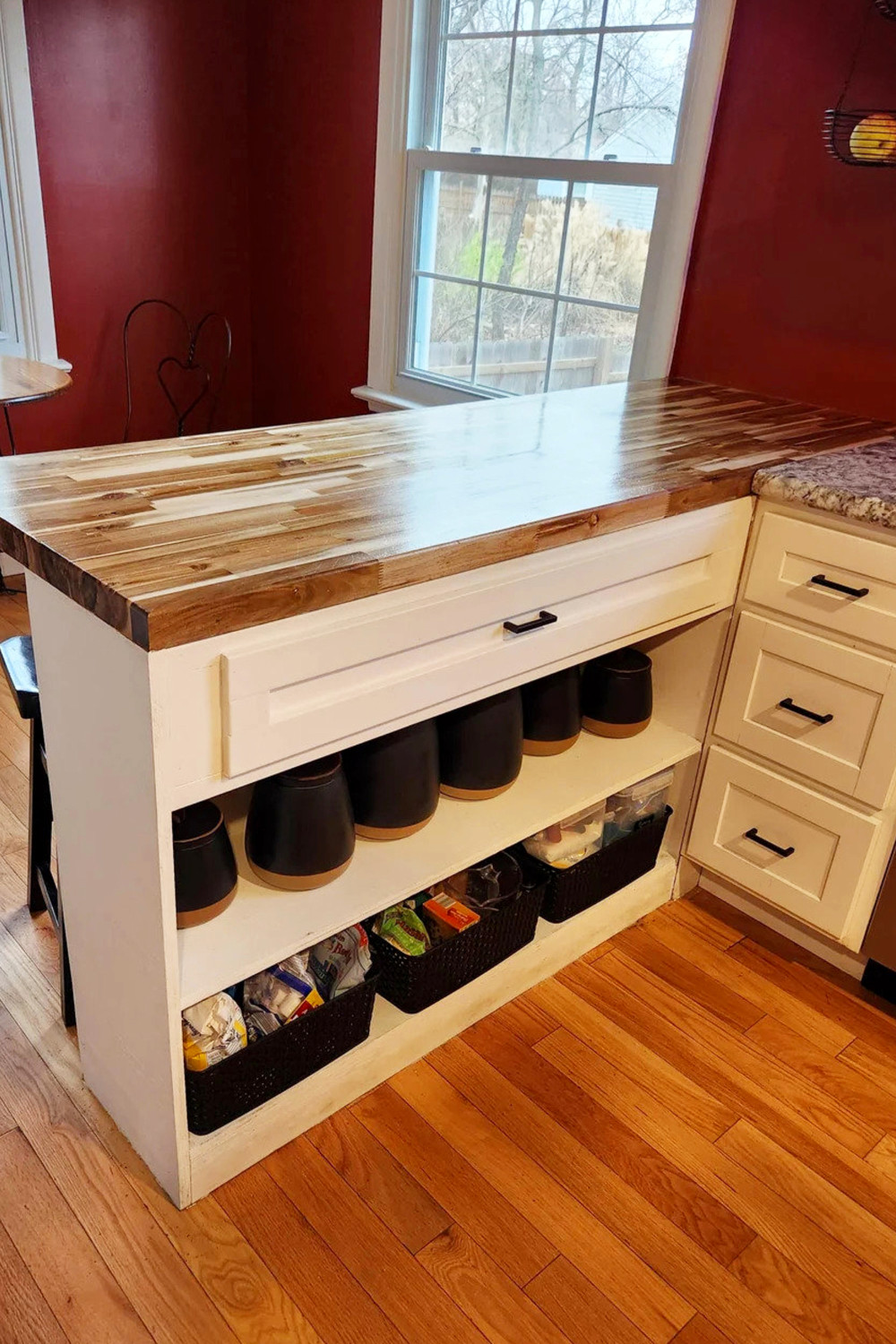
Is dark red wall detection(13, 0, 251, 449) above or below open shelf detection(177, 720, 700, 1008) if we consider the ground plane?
above

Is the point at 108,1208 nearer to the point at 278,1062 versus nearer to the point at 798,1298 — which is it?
the point at 278,1062

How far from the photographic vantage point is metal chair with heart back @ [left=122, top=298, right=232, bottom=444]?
3523mm

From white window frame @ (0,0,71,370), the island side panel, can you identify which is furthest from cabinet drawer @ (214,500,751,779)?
white window frame @ (0,0,71,370)

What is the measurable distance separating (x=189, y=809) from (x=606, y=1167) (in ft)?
2.72

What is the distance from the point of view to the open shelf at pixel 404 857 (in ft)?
4.36

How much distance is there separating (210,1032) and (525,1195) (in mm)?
524

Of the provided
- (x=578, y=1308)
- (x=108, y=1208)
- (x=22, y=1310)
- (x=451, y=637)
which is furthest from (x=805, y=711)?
(x=22, y=1310)

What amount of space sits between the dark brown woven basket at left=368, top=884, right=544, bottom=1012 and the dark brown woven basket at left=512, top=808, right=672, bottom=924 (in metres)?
0.08

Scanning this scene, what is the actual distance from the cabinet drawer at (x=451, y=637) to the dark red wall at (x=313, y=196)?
6.18 ft

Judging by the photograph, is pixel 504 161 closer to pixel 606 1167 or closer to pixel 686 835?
pixel 686 835

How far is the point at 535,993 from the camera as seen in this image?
1.86m

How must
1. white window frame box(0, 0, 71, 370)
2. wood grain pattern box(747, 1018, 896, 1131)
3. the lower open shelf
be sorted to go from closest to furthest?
the lower open shelf, wood grain pattern box(747, 1018, 896, 1131), white window frame box(0, 0, 71, 370)

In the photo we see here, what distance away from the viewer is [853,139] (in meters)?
1.85

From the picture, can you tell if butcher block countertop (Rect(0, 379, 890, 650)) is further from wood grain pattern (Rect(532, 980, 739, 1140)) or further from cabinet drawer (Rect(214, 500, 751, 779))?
wood grain pattern (Rect(532, 980, 739, 1140))
